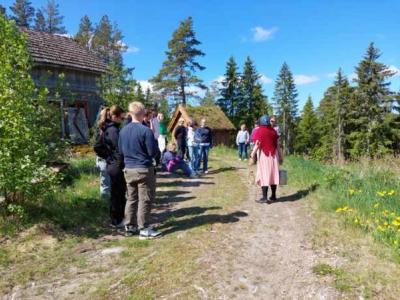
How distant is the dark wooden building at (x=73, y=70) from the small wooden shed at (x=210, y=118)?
8.48 metres

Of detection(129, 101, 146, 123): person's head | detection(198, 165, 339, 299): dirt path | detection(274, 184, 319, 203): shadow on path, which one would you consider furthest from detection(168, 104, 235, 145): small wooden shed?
detection(129, 101, 146, 123): person's head

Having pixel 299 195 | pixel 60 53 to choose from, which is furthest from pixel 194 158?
pixel 60 53

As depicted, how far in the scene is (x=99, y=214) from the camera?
7211 mm

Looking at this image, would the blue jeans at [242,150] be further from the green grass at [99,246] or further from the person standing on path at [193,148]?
the green grass at [99,246]

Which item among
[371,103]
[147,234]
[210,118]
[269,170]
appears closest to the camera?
[147,234]

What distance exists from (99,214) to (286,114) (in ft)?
207

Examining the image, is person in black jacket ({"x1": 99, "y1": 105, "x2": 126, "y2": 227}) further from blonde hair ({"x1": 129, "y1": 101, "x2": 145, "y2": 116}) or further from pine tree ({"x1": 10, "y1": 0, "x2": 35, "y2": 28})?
pine tree ({"x1": 10, "y1": 0, "x2": 35, "y2": 28})

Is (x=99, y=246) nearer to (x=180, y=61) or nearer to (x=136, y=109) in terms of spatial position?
(x=136, y=109)

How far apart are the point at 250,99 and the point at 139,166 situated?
45.2m

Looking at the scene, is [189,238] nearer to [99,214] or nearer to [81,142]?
[99,214]

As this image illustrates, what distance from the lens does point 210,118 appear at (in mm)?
33375

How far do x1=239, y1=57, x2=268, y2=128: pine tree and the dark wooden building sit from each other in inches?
1095

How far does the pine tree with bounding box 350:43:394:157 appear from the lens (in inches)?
1635

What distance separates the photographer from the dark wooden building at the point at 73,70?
20000 millimetres
